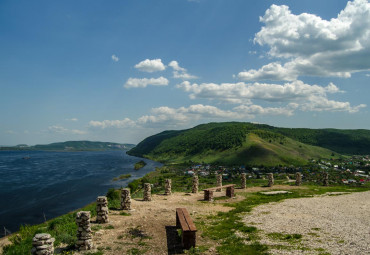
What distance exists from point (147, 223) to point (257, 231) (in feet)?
23.2

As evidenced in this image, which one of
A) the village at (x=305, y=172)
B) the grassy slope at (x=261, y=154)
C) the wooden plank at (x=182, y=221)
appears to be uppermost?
the wooden plank at (x=182, y=221)

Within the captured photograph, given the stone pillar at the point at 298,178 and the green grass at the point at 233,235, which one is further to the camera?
the stone pillar at the point at 298,178

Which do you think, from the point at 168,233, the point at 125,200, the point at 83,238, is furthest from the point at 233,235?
the point at 125,200

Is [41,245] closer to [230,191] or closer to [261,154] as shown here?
[230,191]

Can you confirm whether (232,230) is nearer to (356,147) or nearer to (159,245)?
(159,245)

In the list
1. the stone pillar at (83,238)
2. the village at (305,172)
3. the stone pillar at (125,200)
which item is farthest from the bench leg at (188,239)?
the village at (305,172)

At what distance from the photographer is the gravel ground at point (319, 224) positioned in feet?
36.2

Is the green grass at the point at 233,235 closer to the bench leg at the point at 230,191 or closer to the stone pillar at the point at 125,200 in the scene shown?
the stone pillar at the point at 125,200

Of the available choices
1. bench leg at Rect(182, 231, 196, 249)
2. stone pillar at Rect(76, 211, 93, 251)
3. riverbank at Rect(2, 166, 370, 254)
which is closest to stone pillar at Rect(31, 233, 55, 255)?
stone pillar at Rect(76, 211, 93, 251)

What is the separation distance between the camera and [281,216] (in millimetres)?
16938

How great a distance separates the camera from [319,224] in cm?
1470

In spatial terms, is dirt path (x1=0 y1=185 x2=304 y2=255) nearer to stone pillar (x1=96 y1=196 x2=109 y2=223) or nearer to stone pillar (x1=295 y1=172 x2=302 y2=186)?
stone pillar (x1=96 y1=196 x2=109 y2=223)

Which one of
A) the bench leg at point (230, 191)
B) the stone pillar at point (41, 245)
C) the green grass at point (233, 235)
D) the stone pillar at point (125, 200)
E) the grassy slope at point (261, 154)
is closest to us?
the stone pillar at point (41, 245)

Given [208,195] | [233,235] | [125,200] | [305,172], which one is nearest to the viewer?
[233,235]
